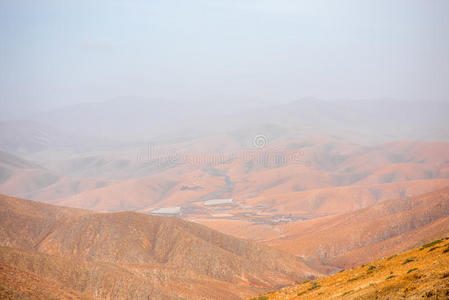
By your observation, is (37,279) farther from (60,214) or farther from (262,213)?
(262,213)

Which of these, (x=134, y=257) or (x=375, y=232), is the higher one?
(x=134, y=257)

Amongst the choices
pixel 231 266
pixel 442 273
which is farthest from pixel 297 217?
pixel 442 273

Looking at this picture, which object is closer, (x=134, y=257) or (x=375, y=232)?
(x=134, y=257)

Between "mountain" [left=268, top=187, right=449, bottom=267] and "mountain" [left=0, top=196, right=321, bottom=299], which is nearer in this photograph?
"mountain" [left=0, top=196, right=321, bottom=299]
